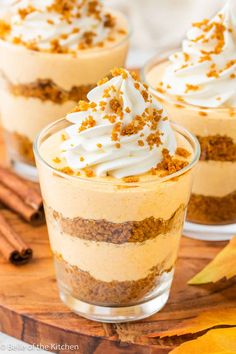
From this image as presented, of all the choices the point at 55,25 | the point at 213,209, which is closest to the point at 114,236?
the point at 213,209

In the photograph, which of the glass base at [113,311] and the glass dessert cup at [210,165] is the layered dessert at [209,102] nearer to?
the glass dessert cup at [210,165]

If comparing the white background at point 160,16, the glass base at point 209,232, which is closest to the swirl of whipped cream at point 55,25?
the glass base at point 209,232

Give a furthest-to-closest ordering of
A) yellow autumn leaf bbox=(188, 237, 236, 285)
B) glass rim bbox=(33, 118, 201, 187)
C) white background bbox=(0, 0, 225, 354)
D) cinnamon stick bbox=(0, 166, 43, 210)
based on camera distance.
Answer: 1. white background bbox=(0, 0, 225, 354)
2. cinnamon stick bbox=(0, 166, 43, 210)
3. yellow autumn leaf bbox=(188, 237, 236, 285)
4. glass rim bbox=(33, 118, 201, 187)

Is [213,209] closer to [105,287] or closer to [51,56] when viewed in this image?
[105,287]

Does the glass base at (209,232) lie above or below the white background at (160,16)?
above

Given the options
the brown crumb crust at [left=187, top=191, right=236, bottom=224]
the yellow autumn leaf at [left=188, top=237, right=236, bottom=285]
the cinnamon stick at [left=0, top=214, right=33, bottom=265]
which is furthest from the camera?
the brown crumb crust at [left=187, top=191, right=236, bottom=224]

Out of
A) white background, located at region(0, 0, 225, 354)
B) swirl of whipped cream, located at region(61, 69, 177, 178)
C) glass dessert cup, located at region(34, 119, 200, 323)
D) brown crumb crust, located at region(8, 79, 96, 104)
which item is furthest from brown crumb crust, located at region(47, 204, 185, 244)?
white background, located at region(0, 0, 225, 354)

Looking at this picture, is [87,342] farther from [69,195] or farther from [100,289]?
[69,195]

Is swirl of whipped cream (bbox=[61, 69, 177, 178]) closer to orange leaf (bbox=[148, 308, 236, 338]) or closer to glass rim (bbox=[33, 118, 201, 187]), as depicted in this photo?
glass rim (bbox=[33, 118, 201, 187])
